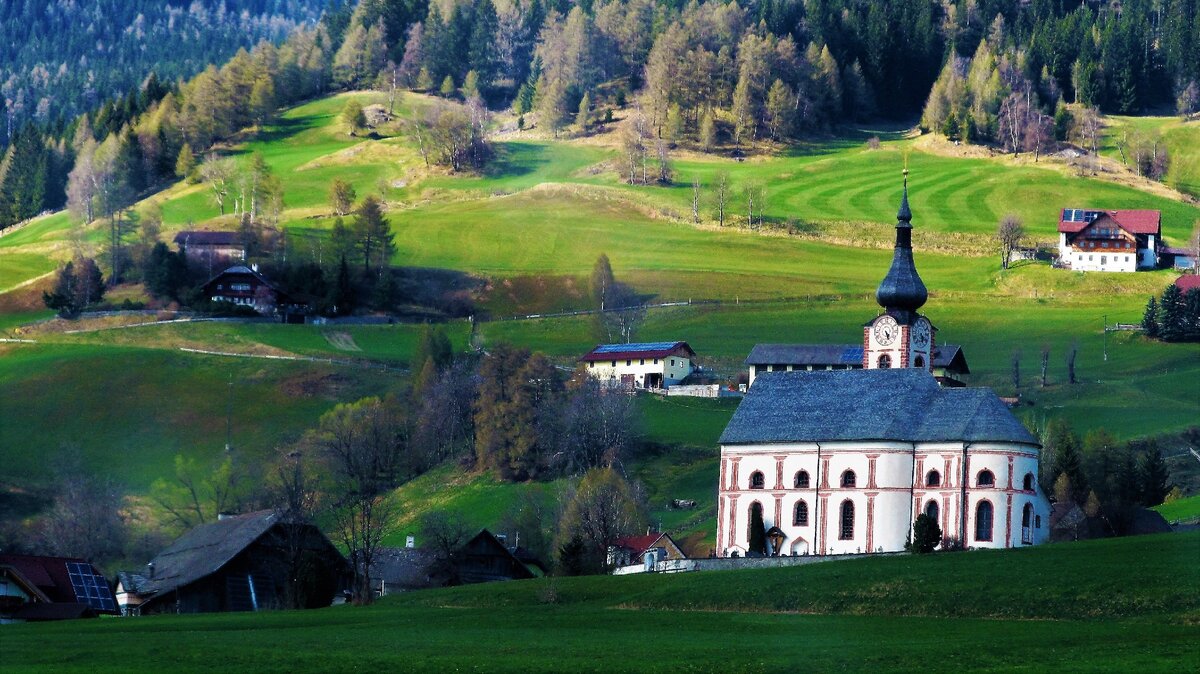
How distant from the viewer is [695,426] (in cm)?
10912

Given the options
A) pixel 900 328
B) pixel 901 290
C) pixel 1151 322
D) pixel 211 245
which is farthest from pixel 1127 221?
pixel 211 245

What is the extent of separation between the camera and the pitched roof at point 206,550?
77.4 meters

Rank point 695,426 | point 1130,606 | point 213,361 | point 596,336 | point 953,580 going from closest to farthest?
point 1130,606 < point 953,580 < point 695,426 < point 213,361 < point 596,336

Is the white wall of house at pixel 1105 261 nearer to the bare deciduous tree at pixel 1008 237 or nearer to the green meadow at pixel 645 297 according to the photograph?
the green meadow at pixel 645 297

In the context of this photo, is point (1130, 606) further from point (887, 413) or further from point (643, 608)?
point (887, 413)

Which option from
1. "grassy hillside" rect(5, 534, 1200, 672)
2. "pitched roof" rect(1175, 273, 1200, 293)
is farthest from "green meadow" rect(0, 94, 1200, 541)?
"grassy hillside" rect(5, 534, 1200, 672)

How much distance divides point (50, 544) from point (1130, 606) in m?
56.5

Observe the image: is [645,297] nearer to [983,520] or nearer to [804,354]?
[804,354]

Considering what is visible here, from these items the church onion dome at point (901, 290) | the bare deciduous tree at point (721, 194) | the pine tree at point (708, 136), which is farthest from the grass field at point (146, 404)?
the pine tree at point (708, 136)

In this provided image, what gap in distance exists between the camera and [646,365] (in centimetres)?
12200

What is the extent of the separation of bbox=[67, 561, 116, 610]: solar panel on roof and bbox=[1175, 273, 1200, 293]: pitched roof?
7685cm

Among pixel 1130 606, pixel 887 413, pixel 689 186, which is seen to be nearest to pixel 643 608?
pixel 1130 606

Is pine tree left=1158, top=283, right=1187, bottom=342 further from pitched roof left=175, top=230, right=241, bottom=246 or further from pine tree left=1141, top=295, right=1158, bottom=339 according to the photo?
pitched roof left=175, top=230, right=241, bottom=246

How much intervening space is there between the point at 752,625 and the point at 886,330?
36.2 meters
